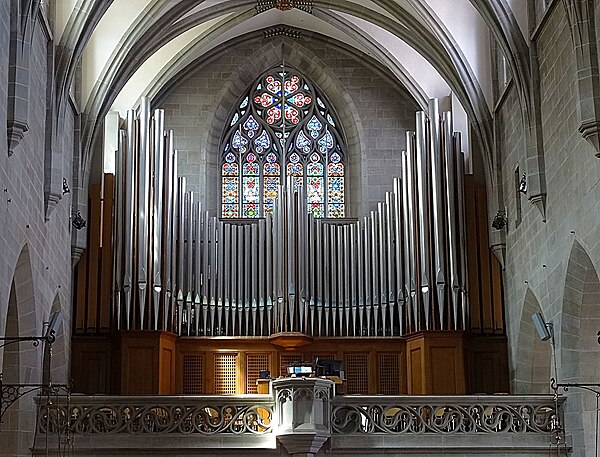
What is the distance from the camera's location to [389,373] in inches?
877

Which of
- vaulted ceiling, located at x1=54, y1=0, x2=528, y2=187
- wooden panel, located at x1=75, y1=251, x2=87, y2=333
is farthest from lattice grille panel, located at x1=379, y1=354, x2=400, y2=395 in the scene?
wooden panel, located at x1=75, y1=251, x2=87, y2=333

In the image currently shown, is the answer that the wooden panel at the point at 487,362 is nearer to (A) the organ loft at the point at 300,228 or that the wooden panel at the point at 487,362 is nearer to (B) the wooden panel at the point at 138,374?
(A) the organ loft at the point at 300,228

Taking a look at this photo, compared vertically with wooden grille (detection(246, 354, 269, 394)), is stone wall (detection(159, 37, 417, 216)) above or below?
above

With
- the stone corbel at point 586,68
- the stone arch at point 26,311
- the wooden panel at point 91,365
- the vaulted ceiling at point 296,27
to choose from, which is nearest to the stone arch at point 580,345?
the stone corbel at point 586,68

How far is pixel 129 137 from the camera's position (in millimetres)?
21891

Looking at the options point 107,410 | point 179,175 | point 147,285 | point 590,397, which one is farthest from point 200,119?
point 590,397

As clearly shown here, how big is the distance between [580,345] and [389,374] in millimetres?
5731

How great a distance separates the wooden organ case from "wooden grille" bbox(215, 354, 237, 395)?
27 millimetres

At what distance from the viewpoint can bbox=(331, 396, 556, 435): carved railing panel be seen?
1731cm

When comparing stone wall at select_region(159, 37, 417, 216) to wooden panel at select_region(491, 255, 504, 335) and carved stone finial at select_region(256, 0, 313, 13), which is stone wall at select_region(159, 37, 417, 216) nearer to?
carved stone finial at select_region(256, 0, 313, 13)

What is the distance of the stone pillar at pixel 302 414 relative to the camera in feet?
54.5

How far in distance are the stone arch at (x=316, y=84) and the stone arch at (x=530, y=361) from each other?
218 inches

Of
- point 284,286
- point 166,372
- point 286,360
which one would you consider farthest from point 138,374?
point 284,286

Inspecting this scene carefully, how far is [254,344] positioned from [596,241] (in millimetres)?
8574
